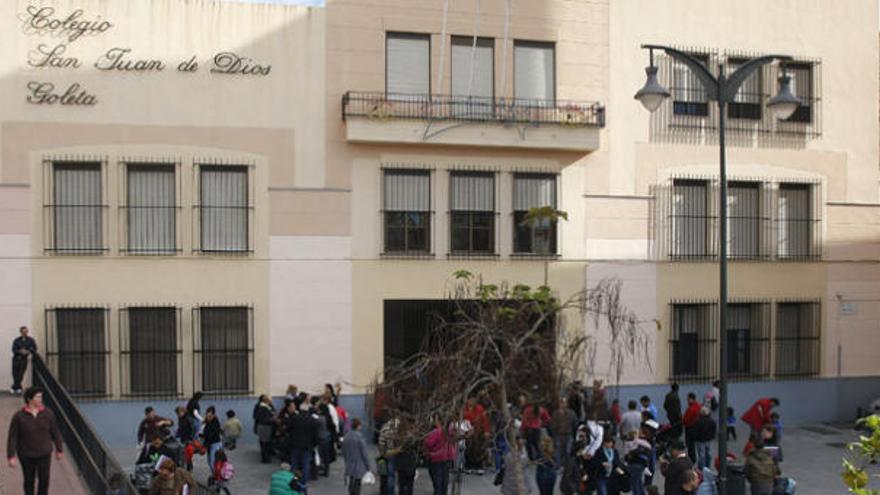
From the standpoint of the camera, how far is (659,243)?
23.3 m

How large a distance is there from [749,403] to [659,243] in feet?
15.9

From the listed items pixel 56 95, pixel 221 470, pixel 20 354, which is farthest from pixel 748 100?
pixel 20 354

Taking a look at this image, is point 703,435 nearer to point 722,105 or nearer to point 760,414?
point 760,414

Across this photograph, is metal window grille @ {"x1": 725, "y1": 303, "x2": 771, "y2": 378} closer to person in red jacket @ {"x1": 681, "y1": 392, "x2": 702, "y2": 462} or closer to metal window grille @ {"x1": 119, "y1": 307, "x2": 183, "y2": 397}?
person in red jacket @ {"x1": 681, "y1": 392, "x2": 702, "y2": 462}

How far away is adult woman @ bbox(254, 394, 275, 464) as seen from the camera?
18156 millimetres

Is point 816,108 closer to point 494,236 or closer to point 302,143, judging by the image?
point 494,236

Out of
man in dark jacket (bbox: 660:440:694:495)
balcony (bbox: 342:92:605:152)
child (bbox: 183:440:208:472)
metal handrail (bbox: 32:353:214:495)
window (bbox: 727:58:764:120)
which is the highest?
window (bbox: 727:58:764:120)

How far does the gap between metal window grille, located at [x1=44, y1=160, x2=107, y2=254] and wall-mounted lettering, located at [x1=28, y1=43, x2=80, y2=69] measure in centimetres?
211

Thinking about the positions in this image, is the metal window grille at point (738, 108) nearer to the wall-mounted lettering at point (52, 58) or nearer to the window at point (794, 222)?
the window at point (794, 222)

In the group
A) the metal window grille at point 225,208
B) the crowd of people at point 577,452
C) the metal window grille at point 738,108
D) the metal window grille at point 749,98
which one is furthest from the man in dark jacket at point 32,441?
the metal window grille at point 749,98

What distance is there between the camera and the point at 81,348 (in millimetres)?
19750

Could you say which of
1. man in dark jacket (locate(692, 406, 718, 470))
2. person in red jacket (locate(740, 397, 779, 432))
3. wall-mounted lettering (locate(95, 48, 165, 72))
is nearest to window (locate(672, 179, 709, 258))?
person in red jacket (locate(740, 397, 779, 432))

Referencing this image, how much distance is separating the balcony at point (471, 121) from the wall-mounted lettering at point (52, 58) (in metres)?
6.04

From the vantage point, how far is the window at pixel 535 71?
22359 millimetres
